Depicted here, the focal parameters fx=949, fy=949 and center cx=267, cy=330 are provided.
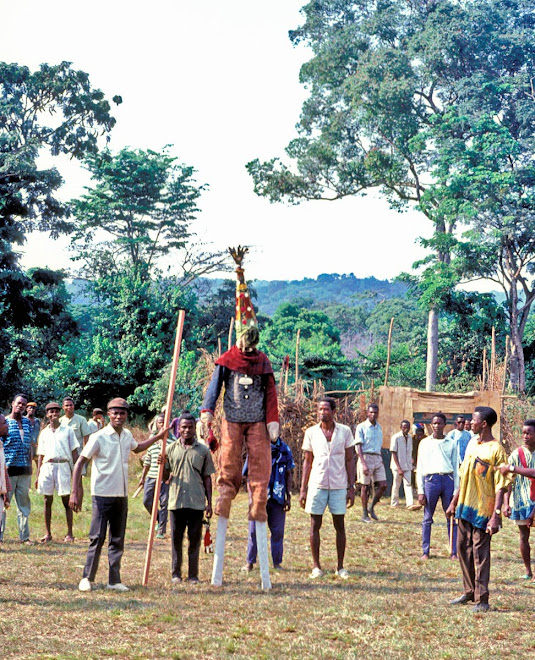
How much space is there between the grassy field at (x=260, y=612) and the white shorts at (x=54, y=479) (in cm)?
73

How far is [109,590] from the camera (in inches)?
360

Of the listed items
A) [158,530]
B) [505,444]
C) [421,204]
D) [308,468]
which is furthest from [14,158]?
[308,468]

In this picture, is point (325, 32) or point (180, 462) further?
point (325, 32)

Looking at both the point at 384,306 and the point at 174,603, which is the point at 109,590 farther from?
the point at 384,306

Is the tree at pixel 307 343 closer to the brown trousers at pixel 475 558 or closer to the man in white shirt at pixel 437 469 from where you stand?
the man in white shirt at pixel 437 469

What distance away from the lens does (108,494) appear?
9242 mm

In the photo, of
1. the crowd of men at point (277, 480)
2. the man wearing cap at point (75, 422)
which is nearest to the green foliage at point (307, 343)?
the man wearing cap at point (75, 422)

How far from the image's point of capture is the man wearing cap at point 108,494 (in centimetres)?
921

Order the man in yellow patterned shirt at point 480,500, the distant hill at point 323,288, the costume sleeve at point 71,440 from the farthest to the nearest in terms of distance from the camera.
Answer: the distant hill at point 323,288 < the costume sleeve at point 71,440 < the man in yellow patterned shirt at point 480,500

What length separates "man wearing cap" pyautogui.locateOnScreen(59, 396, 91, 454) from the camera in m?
13.8

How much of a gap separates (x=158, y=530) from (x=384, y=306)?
197ft

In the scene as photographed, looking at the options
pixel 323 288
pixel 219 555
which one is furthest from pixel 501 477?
pixel 323 288

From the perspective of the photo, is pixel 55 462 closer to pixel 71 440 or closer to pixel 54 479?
pixel 54 479

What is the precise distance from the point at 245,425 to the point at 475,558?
8.60 feet
